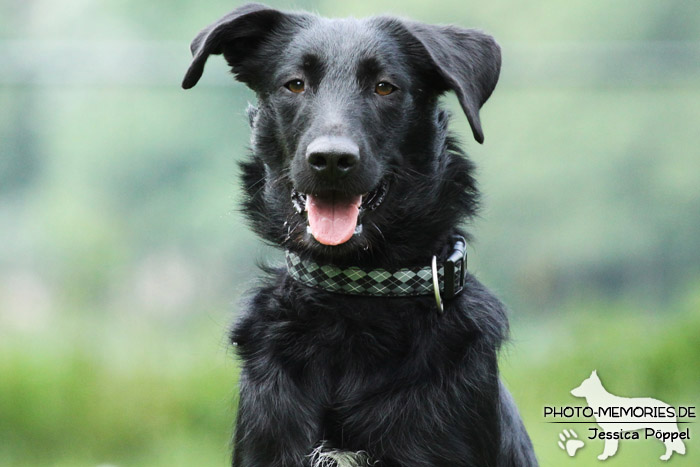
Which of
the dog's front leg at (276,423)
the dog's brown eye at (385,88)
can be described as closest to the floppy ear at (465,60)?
the dog's brown eye at (385,88)

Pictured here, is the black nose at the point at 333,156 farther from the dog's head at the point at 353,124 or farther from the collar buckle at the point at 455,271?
the collar buckle at the point at 455,271

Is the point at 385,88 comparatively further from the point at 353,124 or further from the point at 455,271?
the point at 455,271

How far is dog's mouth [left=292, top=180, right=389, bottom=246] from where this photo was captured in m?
3.13

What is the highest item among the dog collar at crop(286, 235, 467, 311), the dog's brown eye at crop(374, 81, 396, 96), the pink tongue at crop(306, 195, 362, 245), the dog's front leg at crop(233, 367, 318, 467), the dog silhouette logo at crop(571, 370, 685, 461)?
the dog's brown eye at crop(374, 81, 396, 96)

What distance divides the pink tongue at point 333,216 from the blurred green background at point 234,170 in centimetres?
348

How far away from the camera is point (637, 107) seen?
285 inches

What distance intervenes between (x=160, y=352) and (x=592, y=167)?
349 centimetres

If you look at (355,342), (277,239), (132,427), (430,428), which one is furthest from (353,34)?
(132,427)

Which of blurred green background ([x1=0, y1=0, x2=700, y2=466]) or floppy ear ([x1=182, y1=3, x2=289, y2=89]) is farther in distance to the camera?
blurred green background ([x1=0, y1=0, x2=700, y2=466])

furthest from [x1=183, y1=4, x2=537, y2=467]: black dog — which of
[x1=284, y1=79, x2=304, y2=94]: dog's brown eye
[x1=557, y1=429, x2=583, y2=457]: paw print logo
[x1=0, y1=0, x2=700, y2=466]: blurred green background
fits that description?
[x1=0, y1=0, x2=700, y2=466]: blurred green background

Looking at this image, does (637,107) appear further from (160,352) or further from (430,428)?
(430,428)

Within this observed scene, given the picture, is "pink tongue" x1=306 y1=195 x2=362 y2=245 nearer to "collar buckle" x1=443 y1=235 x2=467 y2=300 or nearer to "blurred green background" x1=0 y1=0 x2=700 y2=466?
"collar buckle" x1=443 y1=235 x2=467 y2=300

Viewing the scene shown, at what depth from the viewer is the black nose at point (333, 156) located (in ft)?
9.93

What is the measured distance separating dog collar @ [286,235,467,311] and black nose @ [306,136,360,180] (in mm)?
365
